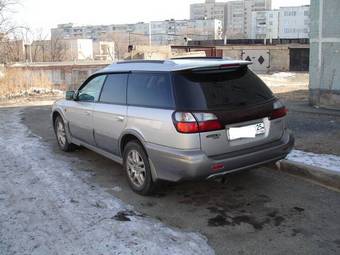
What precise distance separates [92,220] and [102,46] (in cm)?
7008

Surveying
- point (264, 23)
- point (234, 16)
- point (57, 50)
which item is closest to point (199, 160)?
point (57, 50)

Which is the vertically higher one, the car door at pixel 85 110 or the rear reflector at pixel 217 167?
the car door at pixel 85 110

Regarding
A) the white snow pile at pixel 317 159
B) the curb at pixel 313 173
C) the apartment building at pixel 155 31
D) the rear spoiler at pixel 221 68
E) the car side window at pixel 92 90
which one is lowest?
the curb at pixel 313 173

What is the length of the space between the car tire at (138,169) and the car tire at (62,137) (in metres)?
2.47

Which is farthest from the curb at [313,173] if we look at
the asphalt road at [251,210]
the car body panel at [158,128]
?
the car body panel at [158,128]

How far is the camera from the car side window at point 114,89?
5664mm

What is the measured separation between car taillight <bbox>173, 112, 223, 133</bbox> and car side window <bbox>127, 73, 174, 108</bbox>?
0.89ft

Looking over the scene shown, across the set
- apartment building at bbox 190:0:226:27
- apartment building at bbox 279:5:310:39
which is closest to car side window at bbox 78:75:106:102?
apartment building at bbox 279:5:310:39

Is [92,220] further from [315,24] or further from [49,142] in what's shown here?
[315,24]

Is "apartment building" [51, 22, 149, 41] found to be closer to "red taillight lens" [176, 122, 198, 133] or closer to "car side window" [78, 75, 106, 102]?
"car side window" [78, 75, 106, 102]

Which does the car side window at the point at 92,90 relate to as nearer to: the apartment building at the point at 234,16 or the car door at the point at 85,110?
the car door at the point at 85,110

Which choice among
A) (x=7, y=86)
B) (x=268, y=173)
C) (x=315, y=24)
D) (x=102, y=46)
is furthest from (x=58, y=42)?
(x=268, y=173)

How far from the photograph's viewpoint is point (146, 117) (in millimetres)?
4957

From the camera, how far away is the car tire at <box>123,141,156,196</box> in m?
5.05
